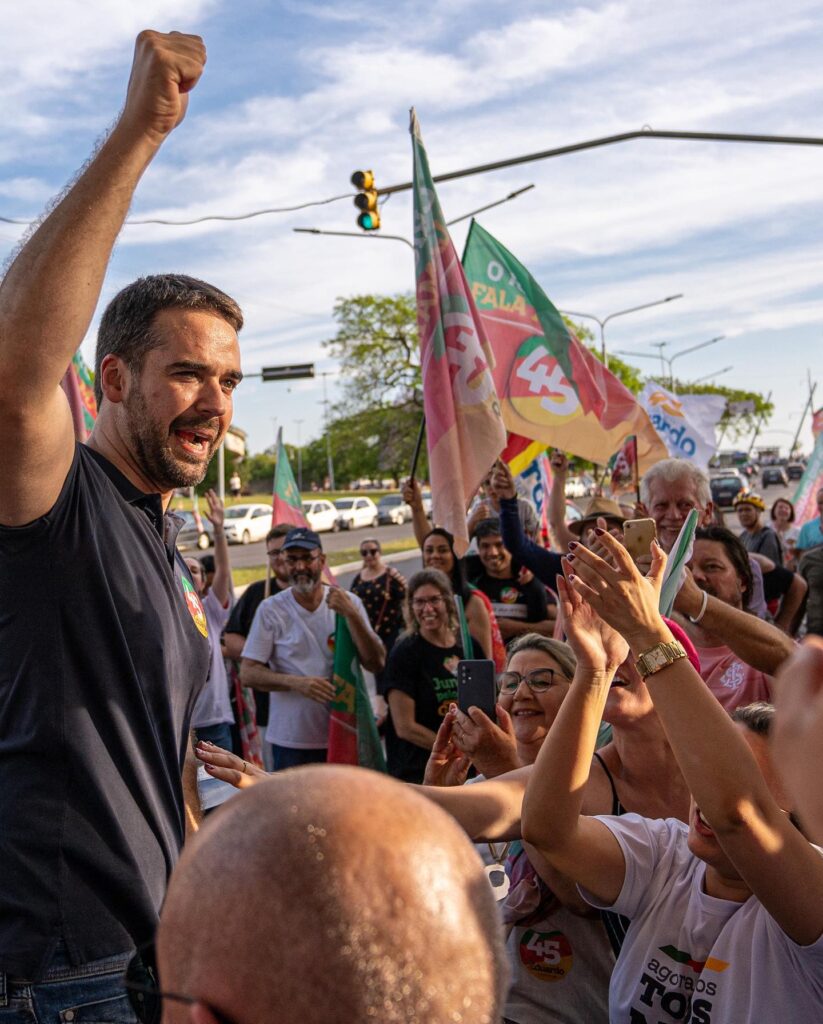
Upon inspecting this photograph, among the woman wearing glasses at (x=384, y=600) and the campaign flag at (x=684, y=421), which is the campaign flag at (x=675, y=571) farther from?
the campaign flag at (x=684, y=421)

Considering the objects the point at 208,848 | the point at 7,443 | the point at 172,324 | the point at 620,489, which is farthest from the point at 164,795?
the point at 620,489

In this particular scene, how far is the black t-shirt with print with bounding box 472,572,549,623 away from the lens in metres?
6.88

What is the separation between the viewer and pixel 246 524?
127 ft

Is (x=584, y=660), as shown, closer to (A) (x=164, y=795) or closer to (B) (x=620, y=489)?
(A) (x=164, y=795)

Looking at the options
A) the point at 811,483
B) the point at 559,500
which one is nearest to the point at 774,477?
the point at 811,483

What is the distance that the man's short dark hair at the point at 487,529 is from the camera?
23.0 ft

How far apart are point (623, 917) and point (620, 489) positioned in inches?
340

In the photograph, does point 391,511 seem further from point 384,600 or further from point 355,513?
point 384,600

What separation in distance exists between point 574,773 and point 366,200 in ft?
33.2

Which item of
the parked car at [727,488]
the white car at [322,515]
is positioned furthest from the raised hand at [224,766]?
the parked car at [727,488]

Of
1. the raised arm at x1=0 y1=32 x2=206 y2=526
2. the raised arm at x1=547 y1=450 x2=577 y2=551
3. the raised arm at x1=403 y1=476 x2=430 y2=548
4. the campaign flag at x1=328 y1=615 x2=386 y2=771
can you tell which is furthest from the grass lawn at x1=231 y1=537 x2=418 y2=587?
the raised arm at x1=0 y1=32 x2=206 y2=526

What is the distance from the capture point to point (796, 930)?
2.05 metres

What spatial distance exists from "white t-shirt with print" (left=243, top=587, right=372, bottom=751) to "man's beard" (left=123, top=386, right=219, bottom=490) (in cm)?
420

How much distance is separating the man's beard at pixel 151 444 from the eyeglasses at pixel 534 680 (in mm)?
1697
